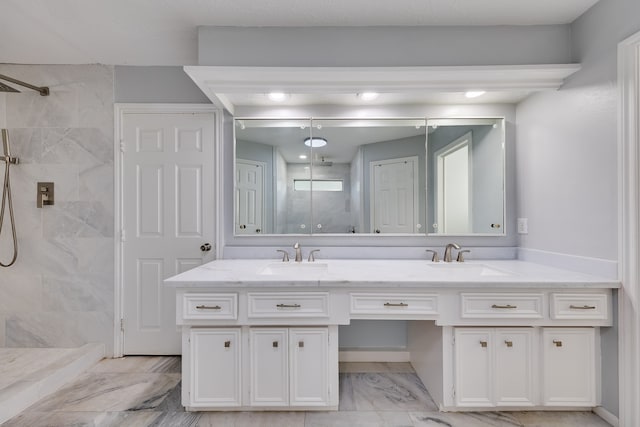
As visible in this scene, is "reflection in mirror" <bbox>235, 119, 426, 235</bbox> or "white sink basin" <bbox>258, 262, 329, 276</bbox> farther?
"reflection in mirror" <bbox>235, 119, 426, 235</bbox>

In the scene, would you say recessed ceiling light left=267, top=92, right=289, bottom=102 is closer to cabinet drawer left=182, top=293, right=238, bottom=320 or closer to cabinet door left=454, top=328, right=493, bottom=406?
cabinet drawer left=182, top=293, right=238, bottom=320

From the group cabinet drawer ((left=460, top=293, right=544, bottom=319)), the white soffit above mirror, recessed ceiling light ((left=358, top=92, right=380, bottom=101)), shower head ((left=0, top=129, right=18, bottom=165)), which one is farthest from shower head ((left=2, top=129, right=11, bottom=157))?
cabinet drawer ((left=460, top=293, right=544, bottom=319))

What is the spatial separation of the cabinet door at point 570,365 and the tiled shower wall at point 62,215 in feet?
10.0

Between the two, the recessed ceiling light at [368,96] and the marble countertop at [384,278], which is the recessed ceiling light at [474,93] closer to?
the recessed ceiling light at [368,96]

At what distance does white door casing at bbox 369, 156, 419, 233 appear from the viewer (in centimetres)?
233

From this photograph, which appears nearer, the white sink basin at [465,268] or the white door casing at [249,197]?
Answer: the white sink basin at [465,268]

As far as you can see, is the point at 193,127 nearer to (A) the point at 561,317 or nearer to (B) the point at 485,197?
(B) the point at 485,197

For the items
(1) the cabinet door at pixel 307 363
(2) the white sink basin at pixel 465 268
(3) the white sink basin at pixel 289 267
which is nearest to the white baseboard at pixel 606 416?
(2) the white sink basin at pixel 465 268

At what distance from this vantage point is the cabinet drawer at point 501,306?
1.59 meters

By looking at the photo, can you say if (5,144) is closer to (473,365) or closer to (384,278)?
(384,278)

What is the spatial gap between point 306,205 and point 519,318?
1.52 meters

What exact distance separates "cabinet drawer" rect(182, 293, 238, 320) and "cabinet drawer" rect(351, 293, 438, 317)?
65 cm

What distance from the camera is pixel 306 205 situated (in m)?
2.36

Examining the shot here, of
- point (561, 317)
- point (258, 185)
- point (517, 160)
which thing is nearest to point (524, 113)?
point (517, 160)
